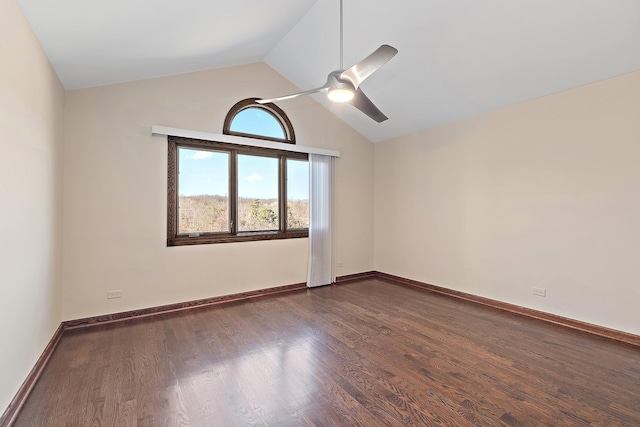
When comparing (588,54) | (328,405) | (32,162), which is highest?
(588,54)

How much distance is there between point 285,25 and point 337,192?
102 inches

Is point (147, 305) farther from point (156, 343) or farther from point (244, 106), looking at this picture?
point (244, 106)

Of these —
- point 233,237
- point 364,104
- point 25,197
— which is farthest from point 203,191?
point 364,104

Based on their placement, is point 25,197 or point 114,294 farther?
point 114,294

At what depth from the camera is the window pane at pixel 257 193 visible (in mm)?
4258

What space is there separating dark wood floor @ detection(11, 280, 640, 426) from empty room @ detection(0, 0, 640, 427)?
2 centimetres

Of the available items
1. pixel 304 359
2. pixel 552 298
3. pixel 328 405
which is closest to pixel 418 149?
pixel 552 298

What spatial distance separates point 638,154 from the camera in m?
2.75

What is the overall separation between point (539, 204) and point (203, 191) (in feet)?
13.6

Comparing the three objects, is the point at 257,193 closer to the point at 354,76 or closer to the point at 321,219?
the point at 321,219

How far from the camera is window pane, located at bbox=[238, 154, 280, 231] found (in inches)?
168

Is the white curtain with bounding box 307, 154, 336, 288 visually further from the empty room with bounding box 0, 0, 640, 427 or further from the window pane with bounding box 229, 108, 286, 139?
the window pane with bounding box 229, 108, 286, 139

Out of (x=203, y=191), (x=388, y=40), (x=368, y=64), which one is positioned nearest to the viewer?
(x=368, y=64)

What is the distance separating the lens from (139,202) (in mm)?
3439
